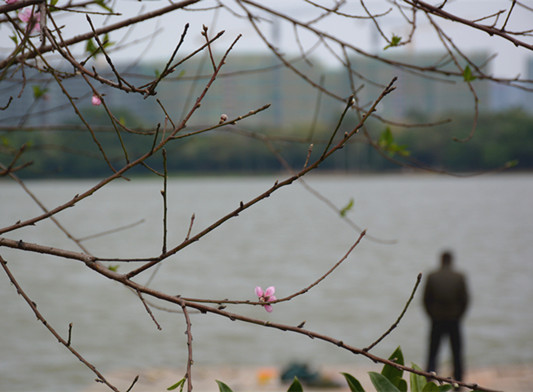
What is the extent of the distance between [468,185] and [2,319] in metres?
94.2

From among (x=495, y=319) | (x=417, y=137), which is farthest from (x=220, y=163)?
(x=495, y=319)

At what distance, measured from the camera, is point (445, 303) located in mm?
7414

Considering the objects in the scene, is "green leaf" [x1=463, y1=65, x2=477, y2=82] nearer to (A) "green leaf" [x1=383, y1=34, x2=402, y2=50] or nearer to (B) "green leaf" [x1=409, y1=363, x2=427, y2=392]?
(A) "green leaf" [x1=383, y1=34, x2=402, y2=50]

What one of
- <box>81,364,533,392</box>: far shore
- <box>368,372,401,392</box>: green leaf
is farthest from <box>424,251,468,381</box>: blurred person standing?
<box>368,372,401,392</box>: green leaf

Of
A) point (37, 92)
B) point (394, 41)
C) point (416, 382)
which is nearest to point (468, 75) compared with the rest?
point (394, 41)

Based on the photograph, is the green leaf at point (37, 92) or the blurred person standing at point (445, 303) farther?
the blurred person standing at point (445, 303)

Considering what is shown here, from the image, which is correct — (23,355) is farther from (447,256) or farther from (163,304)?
(447,256)

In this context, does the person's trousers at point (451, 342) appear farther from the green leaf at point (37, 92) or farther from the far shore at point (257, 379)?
the green leaf at point (37, 92)

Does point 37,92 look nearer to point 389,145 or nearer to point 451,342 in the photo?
point 389,145

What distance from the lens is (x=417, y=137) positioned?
7288 centimetres

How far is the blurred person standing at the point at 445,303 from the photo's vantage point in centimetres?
735

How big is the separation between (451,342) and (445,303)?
53 cm

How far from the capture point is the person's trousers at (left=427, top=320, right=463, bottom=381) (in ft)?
25.0

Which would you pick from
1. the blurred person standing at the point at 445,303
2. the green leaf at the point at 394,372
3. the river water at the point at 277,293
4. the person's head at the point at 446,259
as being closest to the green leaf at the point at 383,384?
the green leaf at the point at 394,372
